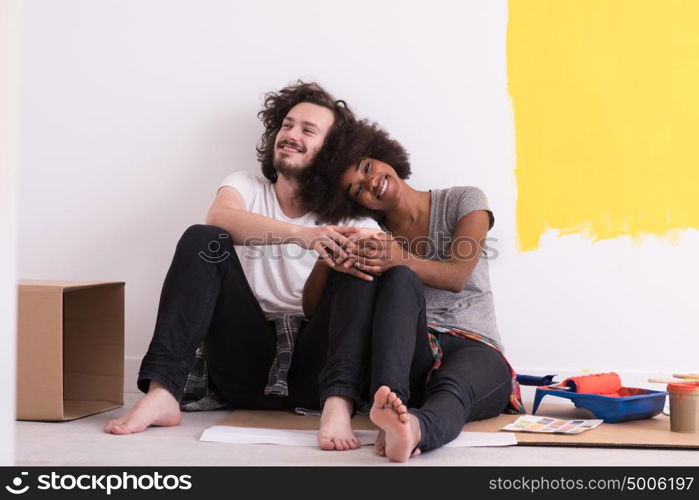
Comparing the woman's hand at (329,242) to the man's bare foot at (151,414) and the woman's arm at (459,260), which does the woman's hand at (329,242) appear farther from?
the man's bare foot at (151,414)

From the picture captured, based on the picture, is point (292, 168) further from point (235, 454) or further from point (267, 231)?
point (235, 454)

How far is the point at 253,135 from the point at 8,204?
59.3 inches

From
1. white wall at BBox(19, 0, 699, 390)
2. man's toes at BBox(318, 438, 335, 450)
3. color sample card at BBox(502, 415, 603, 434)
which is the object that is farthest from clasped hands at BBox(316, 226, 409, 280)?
white wall at BBox(19, 0, 699, 390)

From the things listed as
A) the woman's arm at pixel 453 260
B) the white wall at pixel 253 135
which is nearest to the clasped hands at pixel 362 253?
the woman's arm at pixel 453 260

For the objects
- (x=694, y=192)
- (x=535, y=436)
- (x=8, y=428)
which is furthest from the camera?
(x=694, y=192)

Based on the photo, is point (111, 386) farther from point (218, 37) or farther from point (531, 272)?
point (531, 272)

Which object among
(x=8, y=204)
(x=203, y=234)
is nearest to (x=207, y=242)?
(x=203, y=234)

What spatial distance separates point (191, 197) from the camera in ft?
7.66

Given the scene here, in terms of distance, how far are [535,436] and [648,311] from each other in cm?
85

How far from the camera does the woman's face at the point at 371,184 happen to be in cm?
195

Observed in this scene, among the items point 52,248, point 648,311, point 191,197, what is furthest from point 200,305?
point 648,311

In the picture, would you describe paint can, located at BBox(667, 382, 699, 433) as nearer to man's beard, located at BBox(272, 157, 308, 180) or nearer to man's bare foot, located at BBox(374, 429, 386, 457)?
man's bare foot, located at BBox(374, 429, 386, 457)

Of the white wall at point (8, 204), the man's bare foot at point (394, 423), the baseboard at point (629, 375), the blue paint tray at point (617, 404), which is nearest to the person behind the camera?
the white wall at point (8, 204)

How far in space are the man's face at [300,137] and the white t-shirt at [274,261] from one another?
95mm
